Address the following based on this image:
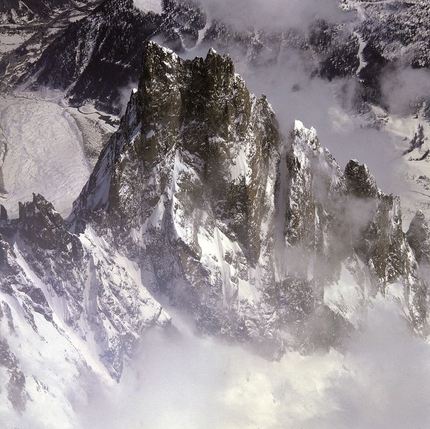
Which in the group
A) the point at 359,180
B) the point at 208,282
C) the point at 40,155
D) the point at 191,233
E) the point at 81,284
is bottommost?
the point at 40,155

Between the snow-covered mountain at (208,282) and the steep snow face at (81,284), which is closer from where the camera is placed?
the snow-covered mountain at (208,282)

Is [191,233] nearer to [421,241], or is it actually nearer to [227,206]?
[227,206]

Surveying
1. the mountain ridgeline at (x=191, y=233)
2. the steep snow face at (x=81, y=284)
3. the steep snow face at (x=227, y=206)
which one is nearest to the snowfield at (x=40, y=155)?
the steep snow face at (x=81, y=284)

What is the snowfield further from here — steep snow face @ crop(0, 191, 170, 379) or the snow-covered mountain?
the snow-covered mountain

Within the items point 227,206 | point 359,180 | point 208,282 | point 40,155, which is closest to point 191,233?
point 227,206

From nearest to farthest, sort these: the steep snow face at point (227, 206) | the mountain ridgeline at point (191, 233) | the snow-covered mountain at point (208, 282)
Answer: the snow-covered mountain at point (208, 282) < the mountain ridgeline at point (191, 233) < the steep snow face at point (227, 206)

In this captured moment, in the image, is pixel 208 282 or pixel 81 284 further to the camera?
pixel 208 282

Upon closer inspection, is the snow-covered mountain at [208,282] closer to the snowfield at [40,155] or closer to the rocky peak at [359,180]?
the rocky peak at [359,180]
